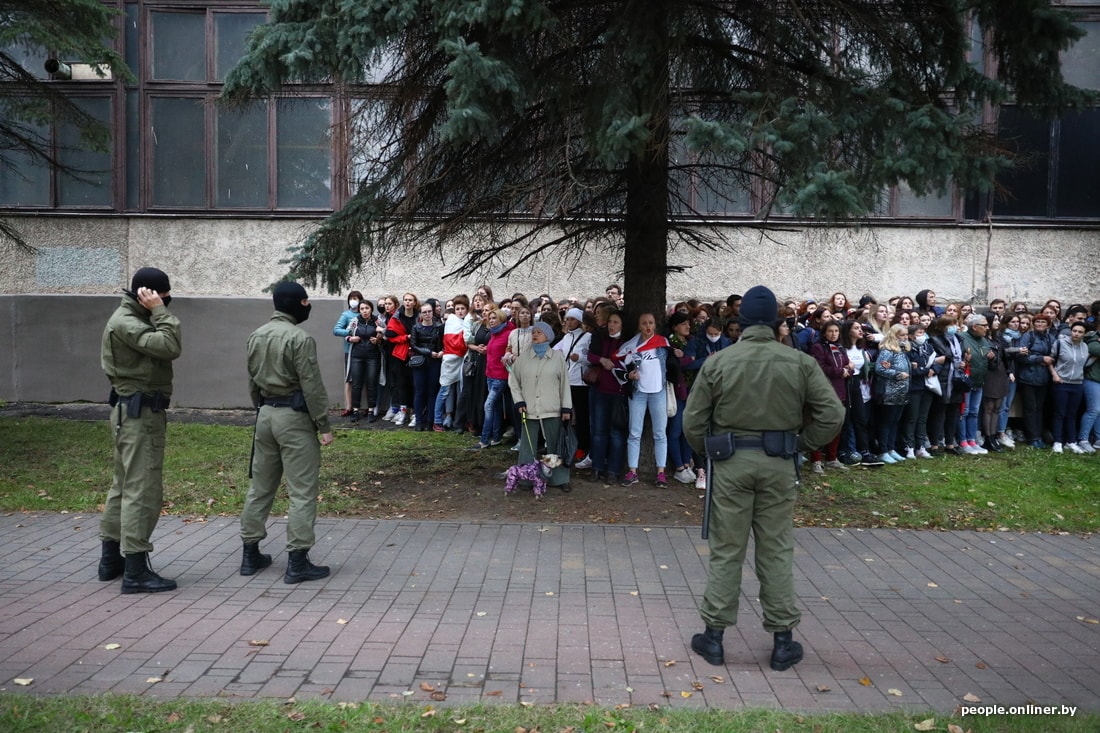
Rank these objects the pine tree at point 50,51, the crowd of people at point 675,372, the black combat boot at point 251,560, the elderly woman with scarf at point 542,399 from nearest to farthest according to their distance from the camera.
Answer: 1. the black combat boot at point 251,560
2. the elderly woman with scarf at point 542,399
3. the crowd of people at point 675,372
4. the pine tree at point 50,51

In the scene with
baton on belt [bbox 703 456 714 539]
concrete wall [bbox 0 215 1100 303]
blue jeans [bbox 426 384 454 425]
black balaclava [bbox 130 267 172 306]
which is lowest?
blue jeans [bbox 426 384 454 425]

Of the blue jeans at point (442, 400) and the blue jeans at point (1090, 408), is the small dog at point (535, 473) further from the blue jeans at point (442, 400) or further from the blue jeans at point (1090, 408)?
the blue jeans at point (1090, 408)

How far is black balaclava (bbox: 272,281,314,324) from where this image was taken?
701cm

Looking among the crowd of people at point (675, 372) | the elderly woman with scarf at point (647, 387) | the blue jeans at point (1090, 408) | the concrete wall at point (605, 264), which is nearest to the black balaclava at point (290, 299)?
the crowd of people at point (675, 372)

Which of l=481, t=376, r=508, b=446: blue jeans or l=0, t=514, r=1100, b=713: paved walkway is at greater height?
l=481, t=376, r=508, b=446: blue jeans

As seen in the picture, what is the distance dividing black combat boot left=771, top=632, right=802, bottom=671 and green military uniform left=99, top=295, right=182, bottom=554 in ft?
14.4

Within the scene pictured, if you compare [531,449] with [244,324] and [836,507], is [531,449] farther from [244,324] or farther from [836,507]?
[244,324]

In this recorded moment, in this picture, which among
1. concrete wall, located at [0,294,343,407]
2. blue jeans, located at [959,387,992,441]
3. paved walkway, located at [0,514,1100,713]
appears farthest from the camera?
concrete wall, located at [0,294,343,407]

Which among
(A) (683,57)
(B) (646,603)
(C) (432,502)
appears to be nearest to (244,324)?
(C) (432,502)

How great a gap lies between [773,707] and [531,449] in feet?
17.5

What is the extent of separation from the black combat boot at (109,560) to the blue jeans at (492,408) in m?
6.12

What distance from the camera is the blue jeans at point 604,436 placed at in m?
10.3

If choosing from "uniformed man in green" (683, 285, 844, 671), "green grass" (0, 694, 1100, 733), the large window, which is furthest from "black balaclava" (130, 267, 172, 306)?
the large window

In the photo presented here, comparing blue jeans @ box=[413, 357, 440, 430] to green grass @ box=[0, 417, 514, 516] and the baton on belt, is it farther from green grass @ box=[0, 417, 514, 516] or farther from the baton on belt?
the baton on belt
